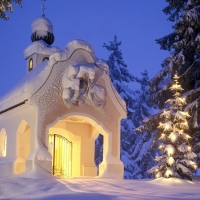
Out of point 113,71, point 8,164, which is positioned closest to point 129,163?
point 113,71

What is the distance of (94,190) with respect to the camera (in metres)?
11.5

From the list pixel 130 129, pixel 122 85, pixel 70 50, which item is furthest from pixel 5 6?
pixel 130 129

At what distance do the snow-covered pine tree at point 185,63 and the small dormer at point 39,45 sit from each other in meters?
5.66

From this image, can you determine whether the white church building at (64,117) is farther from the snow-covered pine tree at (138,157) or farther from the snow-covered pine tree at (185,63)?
the snow-covered pine tree at (138,157)

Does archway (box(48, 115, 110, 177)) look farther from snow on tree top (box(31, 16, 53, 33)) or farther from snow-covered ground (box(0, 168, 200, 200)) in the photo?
snow on tree top (box(31, 16, 53, 33))

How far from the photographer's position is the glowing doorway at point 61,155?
19188 mm

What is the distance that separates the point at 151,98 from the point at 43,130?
6.07 m

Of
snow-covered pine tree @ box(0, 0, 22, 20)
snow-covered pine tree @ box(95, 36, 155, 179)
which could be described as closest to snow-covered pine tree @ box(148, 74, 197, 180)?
snow-covered pine tree @ box(0, 0, 22, 20)

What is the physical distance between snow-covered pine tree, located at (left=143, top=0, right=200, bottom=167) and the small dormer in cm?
566

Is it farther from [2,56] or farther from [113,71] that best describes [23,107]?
[2,56]

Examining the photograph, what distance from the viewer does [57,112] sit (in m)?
16.1

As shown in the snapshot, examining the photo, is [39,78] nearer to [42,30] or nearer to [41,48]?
[41,48]

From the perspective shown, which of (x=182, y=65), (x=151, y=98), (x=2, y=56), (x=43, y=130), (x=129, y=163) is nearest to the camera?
(x=43, y=130)

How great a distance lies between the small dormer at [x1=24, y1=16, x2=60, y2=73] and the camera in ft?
70.9
